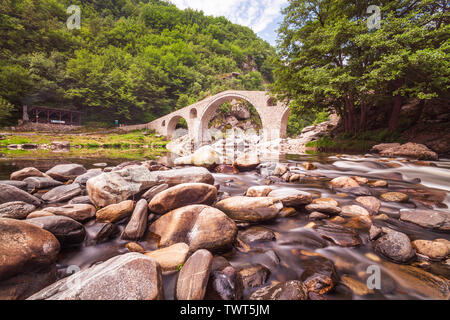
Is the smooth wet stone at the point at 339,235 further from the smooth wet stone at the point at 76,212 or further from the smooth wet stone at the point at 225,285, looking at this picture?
the smooth wet stone at the point at 76,212

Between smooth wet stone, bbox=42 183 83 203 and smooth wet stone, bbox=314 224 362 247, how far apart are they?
3774 mm

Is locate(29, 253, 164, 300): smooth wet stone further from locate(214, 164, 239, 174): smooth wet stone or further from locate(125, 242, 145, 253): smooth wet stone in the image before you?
locate(214, 164, 239, 174): smooth wet stone

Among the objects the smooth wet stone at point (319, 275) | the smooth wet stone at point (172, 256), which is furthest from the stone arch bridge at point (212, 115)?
the smooth wet stone at point (172, 256)

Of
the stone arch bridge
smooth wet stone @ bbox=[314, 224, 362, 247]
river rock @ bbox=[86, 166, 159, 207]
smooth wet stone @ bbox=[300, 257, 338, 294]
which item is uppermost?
the stone arch bridge

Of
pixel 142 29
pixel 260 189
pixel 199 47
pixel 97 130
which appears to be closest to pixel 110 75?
pixel 97 130

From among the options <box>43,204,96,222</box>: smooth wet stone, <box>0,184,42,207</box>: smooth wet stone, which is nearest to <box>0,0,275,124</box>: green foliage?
<box>0,184,42,207</box>: smooth wet stone

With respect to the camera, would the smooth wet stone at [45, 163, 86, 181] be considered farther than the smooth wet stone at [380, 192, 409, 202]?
Yes

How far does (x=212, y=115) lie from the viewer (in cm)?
3338

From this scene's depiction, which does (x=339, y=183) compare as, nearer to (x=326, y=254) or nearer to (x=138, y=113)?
(x=326, y=254)

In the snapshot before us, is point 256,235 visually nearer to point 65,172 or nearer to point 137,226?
point 137,226

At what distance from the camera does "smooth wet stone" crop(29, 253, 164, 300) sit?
111cm

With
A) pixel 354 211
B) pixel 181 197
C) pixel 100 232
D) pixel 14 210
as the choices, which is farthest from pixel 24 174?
pixel 354 211

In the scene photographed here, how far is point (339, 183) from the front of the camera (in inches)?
147

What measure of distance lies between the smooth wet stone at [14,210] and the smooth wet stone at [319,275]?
3.25 metres
